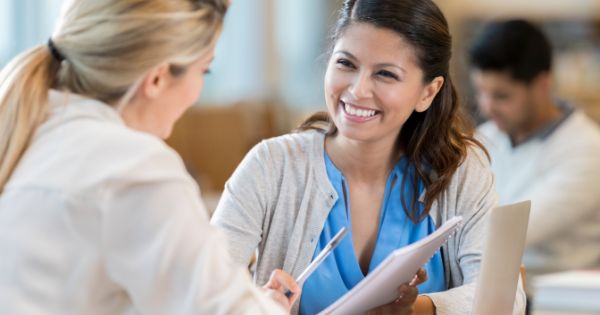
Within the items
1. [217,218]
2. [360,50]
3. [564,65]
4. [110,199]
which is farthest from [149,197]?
[564,65]

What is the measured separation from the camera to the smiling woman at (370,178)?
5.86ft

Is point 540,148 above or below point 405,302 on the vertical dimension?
A: above

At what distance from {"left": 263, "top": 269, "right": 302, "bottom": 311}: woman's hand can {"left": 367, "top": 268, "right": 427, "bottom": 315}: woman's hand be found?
7.3 inches

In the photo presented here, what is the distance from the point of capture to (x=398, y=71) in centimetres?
181

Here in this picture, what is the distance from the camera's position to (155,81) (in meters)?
1.23

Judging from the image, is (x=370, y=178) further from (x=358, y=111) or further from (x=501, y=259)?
(x=501, y=259)

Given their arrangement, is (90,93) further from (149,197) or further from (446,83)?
(446,83)

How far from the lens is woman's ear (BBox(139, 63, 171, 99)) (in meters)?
1.21

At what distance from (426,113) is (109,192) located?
98cm

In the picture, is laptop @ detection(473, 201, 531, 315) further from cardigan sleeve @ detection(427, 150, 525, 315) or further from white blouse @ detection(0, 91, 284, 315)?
white blouse @ detection(0, 91, 284, 315)

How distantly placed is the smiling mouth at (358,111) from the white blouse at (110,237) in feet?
2.29

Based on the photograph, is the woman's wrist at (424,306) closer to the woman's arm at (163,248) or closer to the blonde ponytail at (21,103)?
the woman's arm at (163,248)

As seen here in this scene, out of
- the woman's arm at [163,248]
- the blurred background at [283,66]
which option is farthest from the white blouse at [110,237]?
the blurred background at [283,66]

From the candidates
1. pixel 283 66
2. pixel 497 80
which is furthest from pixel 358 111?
pixel 283 66
